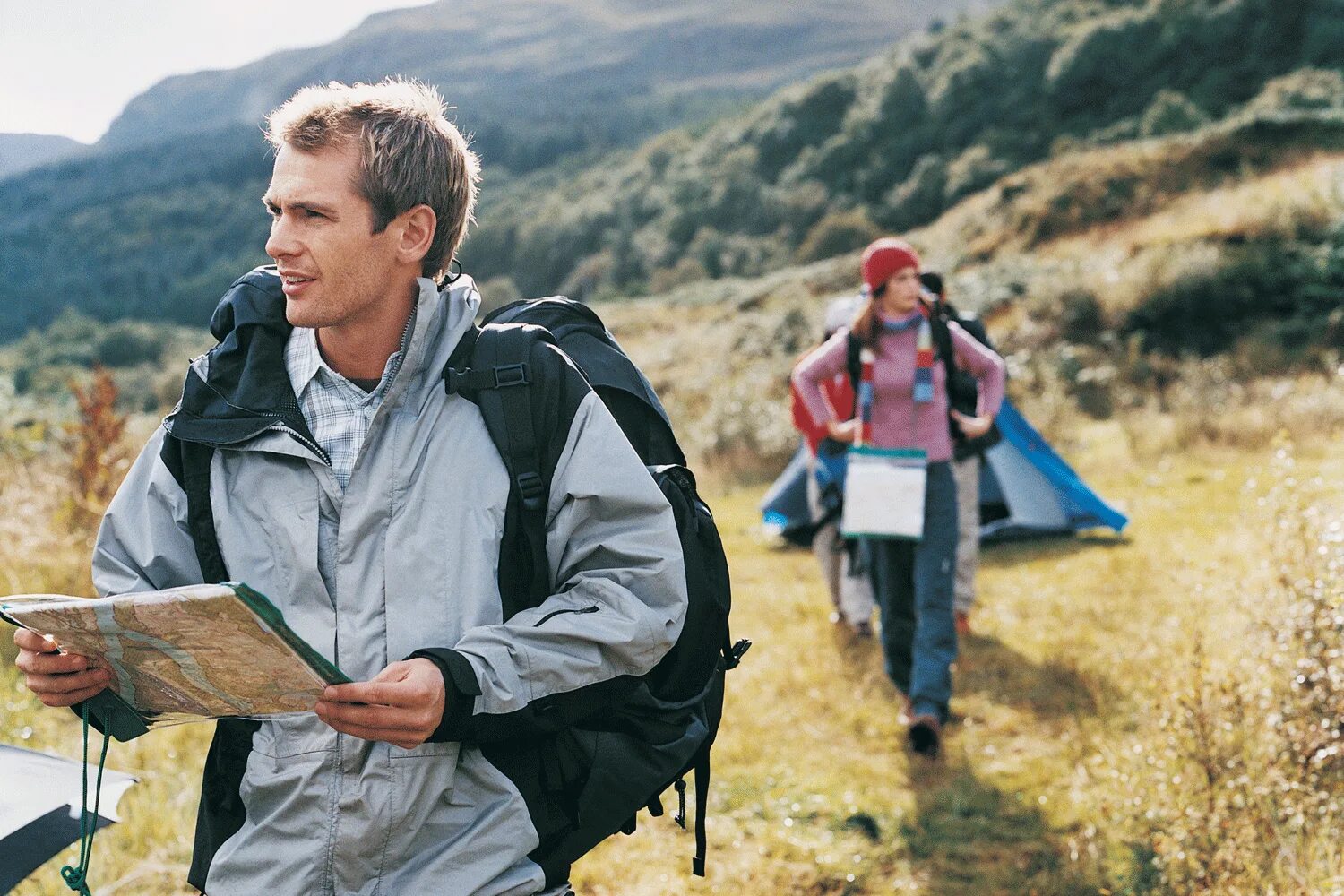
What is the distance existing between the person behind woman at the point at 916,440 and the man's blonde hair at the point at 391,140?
3.42 metres

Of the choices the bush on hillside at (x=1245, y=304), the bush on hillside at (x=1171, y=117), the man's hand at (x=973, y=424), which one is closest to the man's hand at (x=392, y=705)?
the man's hand at (x=973, y=424)

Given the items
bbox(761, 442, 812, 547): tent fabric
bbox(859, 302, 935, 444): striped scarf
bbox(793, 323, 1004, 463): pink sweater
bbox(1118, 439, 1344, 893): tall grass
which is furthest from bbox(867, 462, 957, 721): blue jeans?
bbox(761, 442, 812, 547): tent fabric

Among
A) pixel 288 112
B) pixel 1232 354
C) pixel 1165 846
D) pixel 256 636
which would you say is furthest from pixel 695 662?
pixel 1232 354

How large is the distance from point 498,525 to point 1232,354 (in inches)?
666

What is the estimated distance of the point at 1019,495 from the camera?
32.4 feet

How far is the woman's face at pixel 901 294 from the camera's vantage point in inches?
219

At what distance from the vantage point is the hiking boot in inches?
218

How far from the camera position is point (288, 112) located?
221 cm

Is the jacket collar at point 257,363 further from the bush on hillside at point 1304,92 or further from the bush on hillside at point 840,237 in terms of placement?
the bush on hillside at point 840,237

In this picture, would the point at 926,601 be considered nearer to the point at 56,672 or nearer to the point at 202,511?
the point at 202,511

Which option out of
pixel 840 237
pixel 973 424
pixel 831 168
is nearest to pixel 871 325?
pixel 973 424

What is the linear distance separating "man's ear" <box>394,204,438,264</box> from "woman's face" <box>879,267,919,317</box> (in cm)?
358

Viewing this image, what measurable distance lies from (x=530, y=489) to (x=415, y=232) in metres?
0.53

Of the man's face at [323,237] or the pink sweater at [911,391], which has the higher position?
the man's face at [323,237]
